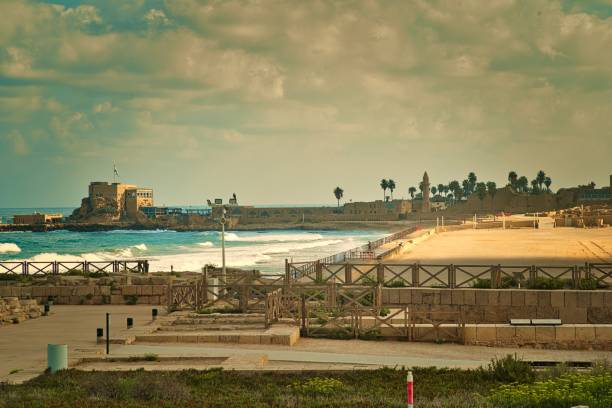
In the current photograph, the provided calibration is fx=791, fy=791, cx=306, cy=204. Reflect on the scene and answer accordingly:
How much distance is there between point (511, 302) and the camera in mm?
23453

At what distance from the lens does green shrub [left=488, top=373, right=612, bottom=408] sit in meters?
11.5

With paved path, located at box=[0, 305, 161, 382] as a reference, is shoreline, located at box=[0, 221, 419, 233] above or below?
above

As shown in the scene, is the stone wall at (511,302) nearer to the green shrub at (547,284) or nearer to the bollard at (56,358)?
the green shrub at (547,284)

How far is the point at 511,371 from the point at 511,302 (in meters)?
9.83

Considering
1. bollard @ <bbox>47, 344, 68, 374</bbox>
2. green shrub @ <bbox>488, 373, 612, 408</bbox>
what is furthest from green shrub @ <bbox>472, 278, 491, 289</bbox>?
bollard @ <bbox>47, 344, 68, 374</bbox>

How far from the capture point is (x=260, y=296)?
24797mm

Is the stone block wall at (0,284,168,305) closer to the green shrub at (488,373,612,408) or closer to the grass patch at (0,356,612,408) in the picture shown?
the grass patch at (0,356,612,408)

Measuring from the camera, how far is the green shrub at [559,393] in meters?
11.5

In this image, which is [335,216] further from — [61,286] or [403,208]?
[61,286]

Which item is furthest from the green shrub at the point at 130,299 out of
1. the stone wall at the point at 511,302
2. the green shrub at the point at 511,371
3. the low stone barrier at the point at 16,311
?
the green shrub at the point at 511,371

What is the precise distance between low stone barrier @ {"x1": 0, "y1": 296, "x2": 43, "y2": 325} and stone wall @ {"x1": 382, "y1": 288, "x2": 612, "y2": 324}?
10780 millimetres

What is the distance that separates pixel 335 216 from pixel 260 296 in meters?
174

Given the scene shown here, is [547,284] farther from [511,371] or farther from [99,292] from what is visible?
[99,292]

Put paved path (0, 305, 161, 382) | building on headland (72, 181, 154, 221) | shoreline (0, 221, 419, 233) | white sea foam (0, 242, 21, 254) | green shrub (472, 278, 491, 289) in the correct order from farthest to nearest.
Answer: building on headland (72, 181, 154, 221), shoreline (0, 221, 419, 233), white sea foam (0, 242, 21, 254), green shrub (472, 278, 491, 289), paved path (0, 305, 161, 382)
